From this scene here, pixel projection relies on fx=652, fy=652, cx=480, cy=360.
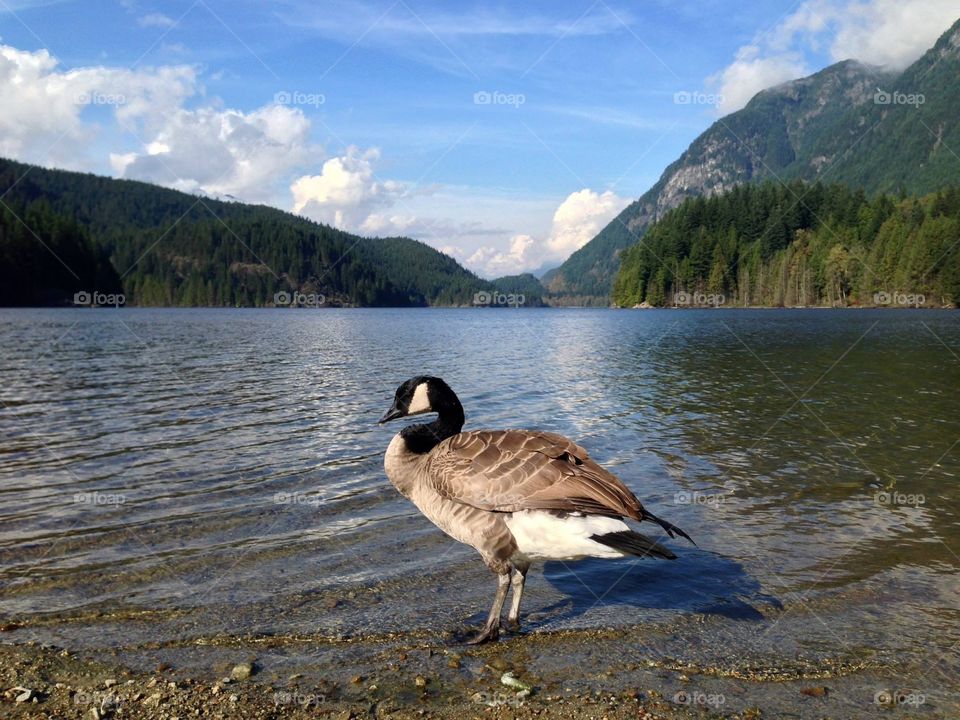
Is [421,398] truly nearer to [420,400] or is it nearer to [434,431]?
[420,400]

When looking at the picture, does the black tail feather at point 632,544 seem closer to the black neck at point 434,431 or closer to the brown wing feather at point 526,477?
the brown wing feather at point 526,477

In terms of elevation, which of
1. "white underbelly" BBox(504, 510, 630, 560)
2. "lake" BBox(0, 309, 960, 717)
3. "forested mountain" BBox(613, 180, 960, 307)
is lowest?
"lake" BBox(0, 309, 960, 717)

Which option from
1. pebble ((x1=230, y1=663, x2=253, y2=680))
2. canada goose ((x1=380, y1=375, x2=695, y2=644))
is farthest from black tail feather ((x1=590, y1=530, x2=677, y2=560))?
pebble ((x1=230, y1=663, x2=253, y2=680))

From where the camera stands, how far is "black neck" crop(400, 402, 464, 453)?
25.7 feet

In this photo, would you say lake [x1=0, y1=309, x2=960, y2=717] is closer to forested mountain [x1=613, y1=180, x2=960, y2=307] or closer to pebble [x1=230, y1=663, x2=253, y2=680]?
pebble [x1=230, y1=663, x2=253, y2=680]

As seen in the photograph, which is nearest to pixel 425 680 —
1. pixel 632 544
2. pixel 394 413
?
pixel 632 544

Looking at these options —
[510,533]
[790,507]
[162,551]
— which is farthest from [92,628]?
[790,507]

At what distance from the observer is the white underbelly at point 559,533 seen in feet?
20.0

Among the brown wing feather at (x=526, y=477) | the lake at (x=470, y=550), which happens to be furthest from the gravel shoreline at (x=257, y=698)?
the brown wing feather at (x=526, y=477)

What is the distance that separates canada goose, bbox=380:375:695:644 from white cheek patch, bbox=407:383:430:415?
0.04 ft

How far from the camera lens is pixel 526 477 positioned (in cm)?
654

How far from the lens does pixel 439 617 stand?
7738 millimetres

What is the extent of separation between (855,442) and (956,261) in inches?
5521

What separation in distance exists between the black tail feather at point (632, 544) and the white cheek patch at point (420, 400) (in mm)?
2712
